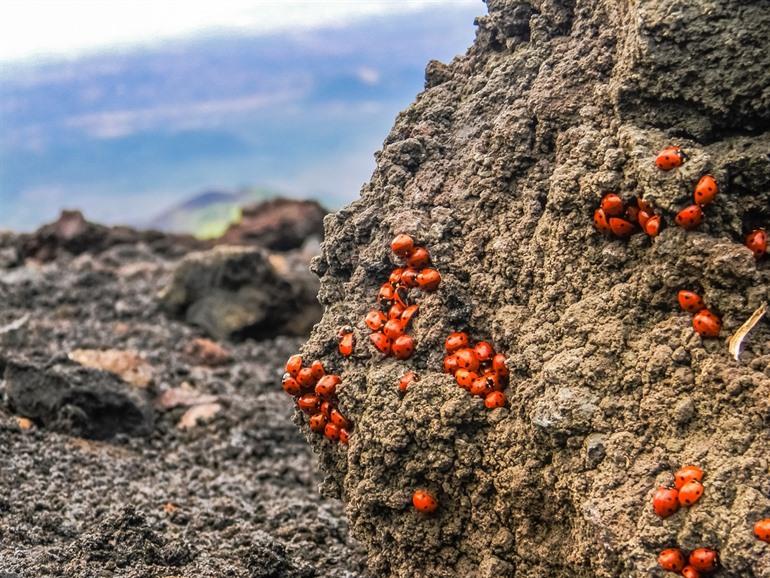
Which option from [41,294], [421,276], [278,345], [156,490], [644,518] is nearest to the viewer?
[644,518]

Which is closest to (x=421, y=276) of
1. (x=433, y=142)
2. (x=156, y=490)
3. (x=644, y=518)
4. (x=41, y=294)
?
(x=433, y=142)

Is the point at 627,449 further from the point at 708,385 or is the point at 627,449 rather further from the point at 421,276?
the point at 421,276

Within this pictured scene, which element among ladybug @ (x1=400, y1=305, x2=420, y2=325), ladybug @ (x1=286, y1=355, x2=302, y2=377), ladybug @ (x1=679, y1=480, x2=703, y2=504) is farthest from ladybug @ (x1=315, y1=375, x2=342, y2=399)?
ladybug @ (x1=679, y1=480, x2=703, y2=504)

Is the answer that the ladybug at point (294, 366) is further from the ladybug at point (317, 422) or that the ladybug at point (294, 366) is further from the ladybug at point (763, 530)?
the ladybug at point (763, 530)

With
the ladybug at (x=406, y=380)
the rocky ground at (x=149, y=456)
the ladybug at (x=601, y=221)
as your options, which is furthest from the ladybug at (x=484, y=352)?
the rocky ground at (x=149, y=456)

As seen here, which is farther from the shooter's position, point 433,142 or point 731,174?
point 433,142

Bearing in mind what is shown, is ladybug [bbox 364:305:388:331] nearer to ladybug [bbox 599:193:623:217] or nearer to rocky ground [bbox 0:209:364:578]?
ladybug [bbox 599:193:623:217]

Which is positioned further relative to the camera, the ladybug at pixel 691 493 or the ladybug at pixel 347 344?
the ladybug at pixel 347 344
